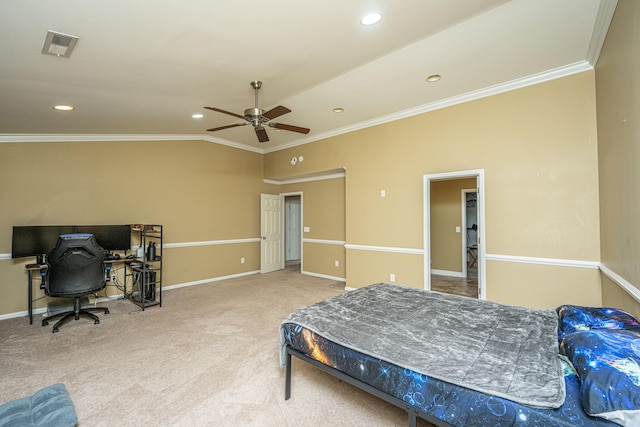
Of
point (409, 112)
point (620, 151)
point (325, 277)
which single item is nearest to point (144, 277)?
point (325, 277)

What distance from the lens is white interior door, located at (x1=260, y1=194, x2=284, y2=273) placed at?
6.91m

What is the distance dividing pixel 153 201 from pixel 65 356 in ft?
10.0

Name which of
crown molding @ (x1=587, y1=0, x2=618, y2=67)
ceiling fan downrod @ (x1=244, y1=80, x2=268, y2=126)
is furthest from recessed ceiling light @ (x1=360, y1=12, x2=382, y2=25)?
crown molding @ (x1=587, y1=0, x2=618, y2=67)

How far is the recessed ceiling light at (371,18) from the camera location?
2.20 m

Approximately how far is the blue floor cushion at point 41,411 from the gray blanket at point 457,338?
142 cm

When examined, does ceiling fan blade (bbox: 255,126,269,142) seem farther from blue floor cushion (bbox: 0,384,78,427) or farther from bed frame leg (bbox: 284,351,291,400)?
blue floor cushion (bbox: 0,384,78,427)

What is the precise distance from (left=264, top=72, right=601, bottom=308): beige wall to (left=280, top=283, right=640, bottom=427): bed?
1432 millimetres

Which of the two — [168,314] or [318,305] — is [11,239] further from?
[318,305]

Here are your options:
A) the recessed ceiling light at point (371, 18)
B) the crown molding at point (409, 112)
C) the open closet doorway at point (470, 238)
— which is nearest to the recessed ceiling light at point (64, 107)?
the crown molding at point (409, 112)

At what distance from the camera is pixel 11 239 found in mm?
4039

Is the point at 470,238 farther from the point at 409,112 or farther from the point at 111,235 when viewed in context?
the point at 111,235

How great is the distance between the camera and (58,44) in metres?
2.22

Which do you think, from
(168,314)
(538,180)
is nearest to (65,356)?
(168,314)

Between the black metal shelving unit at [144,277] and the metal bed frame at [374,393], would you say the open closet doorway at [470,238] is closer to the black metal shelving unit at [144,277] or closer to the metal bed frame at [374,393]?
the metal bed frame at [374,393]
